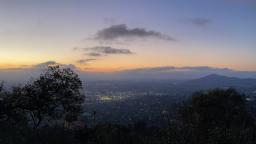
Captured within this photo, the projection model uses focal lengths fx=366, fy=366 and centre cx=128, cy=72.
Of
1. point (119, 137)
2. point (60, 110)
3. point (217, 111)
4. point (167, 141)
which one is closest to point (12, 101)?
point (60, 110)

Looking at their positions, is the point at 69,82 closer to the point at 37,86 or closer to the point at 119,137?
the point at 37,86

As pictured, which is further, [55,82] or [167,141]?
[55,82]

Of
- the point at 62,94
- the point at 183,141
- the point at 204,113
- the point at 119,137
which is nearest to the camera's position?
the point at 183,141

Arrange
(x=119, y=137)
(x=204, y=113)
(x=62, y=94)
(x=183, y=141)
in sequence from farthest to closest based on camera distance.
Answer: (x=204, y=113)
(x=62, y=94)
(x=119, y=137)
(x=183, y=141)

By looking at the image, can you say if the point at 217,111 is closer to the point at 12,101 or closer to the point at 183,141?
the point at 12,101

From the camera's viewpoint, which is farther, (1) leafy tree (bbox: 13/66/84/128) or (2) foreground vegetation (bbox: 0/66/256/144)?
(1) leafy tree (bbox: 13/66/84/128)

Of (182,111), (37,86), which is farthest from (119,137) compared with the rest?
(182,111)

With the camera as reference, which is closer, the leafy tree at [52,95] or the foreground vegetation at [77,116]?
the foreground vegetation at [77,116]

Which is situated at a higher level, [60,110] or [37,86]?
[37,86]
